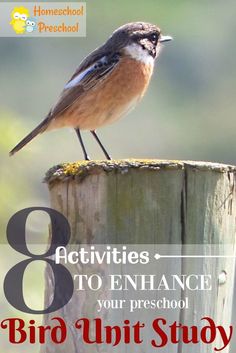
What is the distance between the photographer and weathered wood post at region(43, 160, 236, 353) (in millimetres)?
4508

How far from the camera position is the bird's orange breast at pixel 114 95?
7.36 m

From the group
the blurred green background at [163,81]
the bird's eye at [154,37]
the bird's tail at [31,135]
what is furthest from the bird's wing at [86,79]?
the blurred green background at [163,81]

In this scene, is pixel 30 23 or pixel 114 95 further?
pixel 30 23

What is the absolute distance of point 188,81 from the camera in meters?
17.9

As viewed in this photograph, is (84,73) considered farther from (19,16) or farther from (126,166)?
(19,16)

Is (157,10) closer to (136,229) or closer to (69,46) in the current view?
(69,46)

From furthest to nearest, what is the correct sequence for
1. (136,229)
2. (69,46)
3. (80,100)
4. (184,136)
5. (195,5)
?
(195,5) → (69,46) → (184,136) → (80,100) → (136,229)

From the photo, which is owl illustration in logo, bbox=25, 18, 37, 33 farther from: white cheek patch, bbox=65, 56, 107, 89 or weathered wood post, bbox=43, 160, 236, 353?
weathered wood post, bbox=43, 160, 236, 353

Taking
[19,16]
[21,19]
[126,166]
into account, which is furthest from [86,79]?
[21,19]

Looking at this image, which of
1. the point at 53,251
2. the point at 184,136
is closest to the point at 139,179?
the point at 53,251

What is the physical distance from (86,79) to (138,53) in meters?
0.40

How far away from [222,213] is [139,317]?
0.56m

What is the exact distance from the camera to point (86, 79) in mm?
7438

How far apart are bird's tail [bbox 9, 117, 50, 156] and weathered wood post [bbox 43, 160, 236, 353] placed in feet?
9.81
